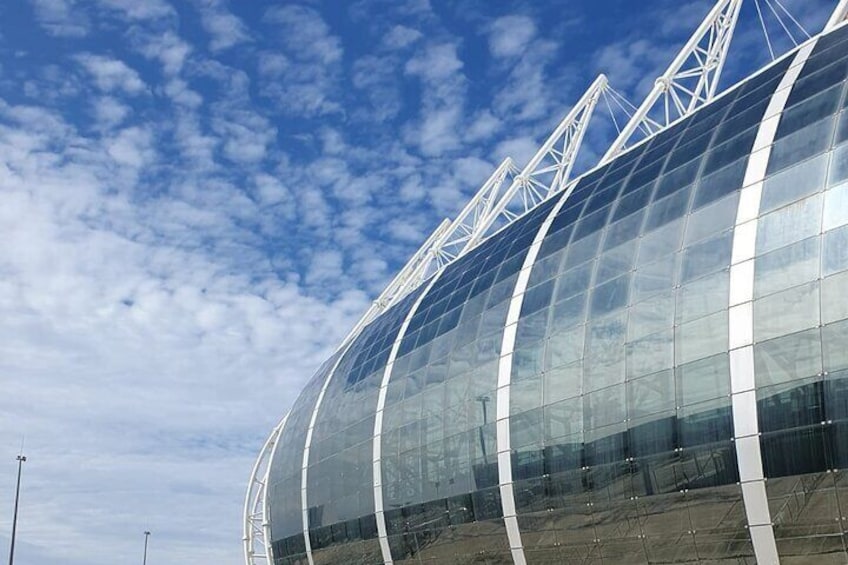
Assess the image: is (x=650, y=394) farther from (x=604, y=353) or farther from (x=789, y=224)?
(x=789, y=224)

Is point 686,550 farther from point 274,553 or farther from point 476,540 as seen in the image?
point 274,553

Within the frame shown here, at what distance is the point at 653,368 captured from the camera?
24.9 meters

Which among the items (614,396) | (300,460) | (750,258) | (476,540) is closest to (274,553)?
(300,460)

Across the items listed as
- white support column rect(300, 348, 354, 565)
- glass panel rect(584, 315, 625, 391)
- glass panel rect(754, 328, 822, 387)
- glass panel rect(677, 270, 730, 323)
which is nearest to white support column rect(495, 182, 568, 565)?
glass panel rect(584, 315, 625, 391)

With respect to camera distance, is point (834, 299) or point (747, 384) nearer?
point (834, 299)

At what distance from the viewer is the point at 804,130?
23.9m

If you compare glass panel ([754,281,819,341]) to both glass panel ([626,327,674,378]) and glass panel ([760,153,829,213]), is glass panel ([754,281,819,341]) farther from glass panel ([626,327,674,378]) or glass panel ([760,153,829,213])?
glass panel ([626,327,674,378])

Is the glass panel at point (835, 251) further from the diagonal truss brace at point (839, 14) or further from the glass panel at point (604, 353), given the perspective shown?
the diagonal truss brace at point (839, 14)

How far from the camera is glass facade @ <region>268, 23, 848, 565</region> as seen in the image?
21.2 metres

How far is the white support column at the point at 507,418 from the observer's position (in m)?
30.4

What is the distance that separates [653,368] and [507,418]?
7.14m

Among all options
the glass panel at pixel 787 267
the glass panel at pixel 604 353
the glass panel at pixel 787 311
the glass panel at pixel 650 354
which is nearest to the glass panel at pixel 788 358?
the glass panel at pixel 787 311

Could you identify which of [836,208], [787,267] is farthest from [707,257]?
[836,208]

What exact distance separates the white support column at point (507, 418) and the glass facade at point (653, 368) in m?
0.27
